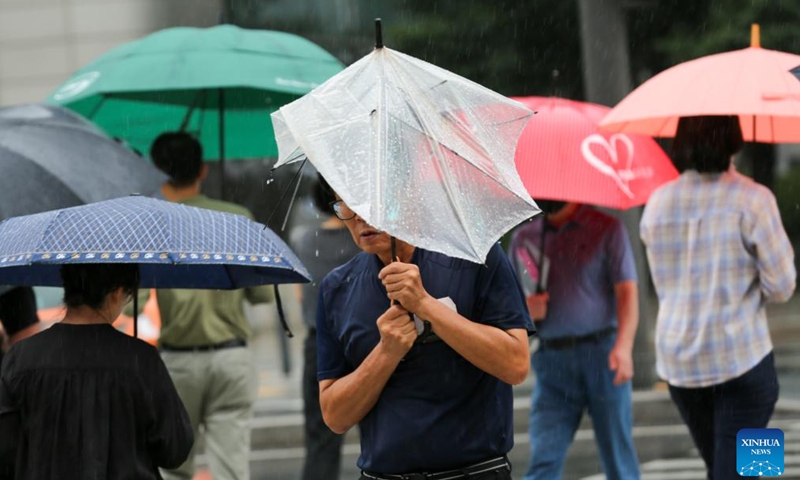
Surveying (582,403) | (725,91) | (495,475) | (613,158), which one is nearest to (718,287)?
(725,91)

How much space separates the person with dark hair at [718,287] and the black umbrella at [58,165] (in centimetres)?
213

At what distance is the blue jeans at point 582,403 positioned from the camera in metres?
6.42

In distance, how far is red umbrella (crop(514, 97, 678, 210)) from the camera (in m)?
6.41

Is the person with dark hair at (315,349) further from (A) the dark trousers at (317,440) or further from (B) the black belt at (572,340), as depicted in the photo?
(B) the black belt at (572,340)

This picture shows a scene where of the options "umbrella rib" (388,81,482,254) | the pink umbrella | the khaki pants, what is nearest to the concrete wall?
the khaki pants

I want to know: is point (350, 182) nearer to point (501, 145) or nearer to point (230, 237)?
point (501, 145)

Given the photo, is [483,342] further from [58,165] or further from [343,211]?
A: [58,165]

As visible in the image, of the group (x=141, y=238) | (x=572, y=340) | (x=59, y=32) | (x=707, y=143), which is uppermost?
(x=59, y=32)

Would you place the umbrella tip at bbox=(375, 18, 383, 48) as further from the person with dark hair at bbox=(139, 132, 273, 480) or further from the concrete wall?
the concrete wall

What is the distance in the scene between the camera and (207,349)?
21.6ft

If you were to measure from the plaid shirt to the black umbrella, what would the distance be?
2150 millimetres

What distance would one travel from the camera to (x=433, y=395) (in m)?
3.72

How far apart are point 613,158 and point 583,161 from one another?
0.22 m

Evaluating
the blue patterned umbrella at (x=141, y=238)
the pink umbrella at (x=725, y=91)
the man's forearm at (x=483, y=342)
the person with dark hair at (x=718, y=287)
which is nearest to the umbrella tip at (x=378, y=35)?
the man's forearm at (x=483, y=342)
